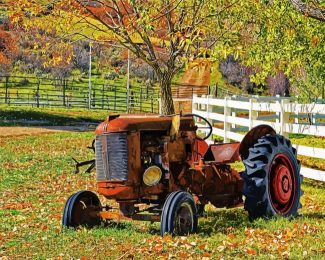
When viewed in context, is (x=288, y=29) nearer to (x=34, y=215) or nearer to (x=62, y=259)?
(x=34, y=215)

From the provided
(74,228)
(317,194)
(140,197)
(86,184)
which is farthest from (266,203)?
(86,184)

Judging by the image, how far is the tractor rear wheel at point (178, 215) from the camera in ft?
25.5

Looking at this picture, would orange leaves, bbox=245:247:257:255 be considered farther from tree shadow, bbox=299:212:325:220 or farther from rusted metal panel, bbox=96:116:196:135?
tree shadow, bbox=299:212:325:220

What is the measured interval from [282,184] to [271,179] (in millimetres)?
199

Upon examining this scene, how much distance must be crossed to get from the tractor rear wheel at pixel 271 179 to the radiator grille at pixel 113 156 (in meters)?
1.75

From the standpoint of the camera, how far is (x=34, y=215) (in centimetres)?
1055

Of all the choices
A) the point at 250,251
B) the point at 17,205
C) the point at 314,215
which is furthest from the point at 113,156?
the point at 17,205

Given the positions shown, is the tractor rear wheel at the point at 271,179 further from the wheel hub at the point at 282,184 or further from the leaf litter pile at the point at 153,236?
the leaf litter pile at the point at 153,236

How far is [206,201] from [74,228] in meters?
1.78

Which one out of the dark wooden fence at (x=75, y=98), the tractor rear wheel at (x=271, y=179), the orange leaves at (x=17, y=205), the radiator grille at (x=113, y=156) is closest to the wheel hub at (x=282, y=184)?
the tractor rear wheel at (x=271, y=179)

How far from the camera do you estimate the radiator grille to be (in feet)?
26.7

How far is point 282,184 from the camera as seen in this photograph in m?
9.28

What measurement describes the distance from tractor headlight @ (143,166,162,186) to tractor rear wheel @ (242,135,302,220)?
126cm

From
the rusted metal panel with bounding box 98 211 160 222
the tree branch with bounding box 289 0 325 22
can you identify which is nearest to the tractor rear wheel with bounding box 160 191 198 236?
the rusted metal panel with bounding box 98 211 160 222
